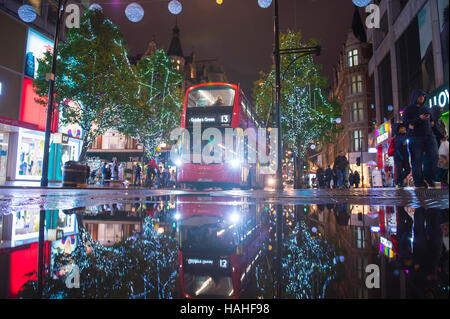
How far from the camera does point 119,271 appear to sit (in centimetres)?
89

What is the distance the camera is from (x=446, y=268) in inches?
33.3

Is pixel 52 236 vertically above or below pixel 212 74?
below

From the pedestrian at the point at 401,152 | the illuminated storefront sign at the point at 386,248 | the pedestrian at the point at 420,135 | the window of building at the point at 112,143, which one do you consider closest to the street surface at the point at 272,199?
the pedestrian at the point at 420,135

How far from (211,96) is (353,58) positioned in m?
34.3

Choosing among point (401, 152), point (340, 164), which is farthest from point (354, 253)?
point (340, 164)

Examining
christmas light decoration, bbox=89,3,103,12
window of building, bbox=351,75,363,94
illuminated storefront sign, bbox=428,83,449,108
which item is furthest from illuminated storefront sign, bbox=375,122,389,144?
christmas light decoration, bbox=89,3,103,12

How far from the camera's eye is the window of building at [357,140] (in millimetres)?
37219

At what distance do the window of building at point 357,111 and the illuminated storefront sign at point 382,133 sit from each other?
1300 centimetres

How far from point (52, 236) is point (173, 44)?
56187mm

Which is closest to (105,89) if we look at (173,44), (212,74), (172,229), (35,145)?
(35,145)

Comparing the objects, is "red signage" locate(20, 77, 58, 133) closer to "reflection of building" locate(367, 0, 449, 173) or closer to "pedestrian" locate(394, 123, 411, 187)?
"pedestrian" locate(394, 123, 411, 187)

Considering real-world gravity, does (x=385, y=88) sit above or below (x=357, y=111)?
below

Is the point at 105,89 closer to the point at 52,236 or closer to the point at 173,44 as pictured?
the point at 52,236

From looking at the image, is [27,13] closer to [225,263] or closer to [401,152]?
[401,152]
